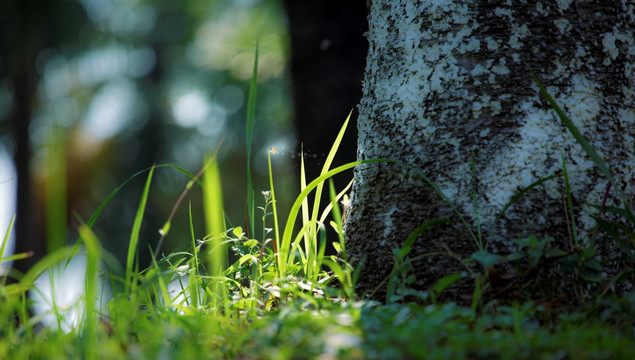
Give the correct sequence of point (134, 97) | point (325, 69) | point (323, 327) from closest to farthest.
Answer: point (323, 327)
point (325, 69)
point (134, 97)

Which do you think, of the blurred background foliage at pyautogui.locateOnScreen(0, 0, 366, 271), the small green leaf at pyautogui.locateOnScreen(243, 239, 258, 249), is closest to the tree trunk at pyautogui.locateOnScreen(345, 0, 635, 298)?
the small green leaf at pyautogui.locateOnScreen(243, 239, 258, 249)

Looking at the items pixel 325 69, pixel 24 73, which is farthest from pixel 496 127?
pixel 24 73

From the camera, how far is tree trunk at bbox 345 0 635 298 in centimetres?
131

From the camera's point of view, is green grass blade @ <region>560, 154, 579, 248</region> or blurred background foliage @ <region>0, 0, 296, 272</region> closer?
green grass blade @ <region>560, 154, 579, 248</region>

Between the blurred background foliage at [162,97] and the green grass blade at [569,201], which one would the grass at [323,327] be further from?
the blurred background foliage at [162,97]

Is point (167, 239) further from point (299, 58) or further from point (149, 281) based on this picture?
point (149, 281)

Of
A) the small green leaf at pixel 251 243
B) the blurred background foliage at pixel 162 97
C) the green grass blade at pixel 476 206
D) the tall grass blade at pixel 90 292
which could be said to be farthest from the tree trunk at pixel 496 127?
the blurred background foliage at pixel 162 97

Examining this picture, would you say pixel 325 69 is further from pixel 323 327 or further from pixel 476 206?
pixel 323 327

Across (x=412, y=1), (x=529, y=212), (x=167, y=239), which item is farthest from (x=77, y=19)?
(x=529, y=212)

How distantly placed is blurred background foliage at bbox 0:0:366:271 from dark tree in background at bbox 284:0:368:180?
3.19 meters

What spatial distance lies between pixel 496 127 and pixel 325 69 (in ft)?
5.33

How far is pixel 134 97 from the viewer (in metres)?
9.83

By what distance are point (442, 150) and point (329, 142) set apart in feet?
4.57

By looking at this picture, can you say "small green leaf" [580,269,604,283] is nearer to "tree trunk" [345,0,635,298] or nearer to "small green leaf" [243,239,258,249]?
"tree trunk" [345,0,635,298]
